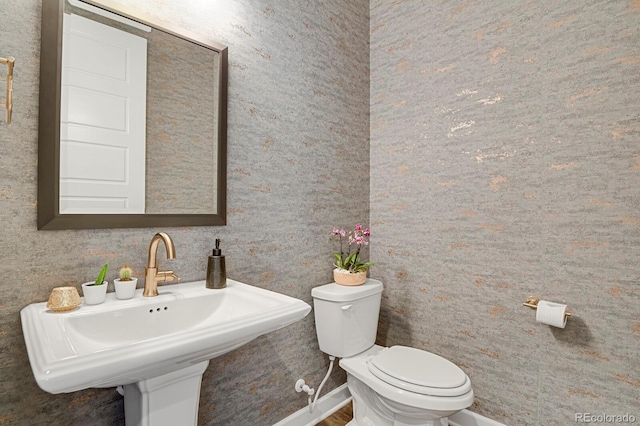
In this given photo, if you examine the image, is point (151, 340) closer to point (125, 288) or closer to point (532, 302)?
point (125, 288)

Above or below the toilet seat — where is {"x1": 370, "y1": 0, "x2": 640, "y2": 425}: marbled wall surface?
above

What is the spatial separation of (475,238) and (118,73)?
68.3 inches

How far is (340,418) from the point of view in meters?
1.79

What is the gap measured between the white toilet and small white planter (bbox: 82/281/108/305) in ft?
3.16

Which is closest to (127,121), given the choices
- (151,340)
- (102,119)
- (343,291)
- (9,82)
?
(102,119)

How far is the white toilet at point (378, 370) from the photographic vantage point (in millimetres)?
1290

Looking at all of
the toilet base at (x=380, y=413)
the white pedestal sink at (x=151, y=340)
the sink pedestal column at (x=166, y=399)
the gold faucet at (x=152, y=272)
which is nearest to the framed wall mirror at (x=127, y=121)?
the gold faucet at (x=152, y=272)

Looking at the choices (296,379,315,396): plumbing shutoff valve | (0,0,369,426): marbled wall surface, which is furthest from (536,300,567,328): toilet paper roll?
(296,379,315,396): plumbing shutoff valve

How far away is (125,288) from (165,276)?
0.13 m

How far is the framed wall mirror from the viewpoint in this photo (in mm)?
1000

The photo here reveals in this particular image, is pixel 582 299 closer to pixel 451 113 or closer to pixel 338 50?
pixel 451 113

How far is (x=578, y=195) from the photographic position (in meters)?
1.39

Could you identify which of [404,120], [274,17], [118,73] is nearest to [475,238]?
[404,120]

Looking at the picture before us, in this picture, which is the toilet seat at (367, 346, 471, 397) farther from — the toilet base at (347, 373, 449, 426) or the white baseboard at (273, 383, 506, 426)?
the white baseboard at (273, 383, 506, 426)
